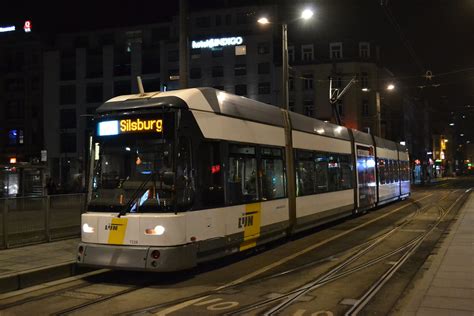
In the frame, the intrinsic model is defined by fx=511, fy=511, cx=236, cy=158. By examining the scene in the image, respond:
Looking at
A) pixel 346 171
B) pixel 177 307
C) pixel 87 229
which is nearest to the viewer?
pixel 177 307

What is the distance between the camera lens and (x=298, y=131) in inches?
553

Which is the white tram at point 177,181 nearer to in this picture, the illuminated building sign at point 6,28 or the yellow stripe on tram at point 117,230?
the yellow stripe on tram at point 117,230

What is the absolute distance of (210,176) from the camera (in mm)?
9367

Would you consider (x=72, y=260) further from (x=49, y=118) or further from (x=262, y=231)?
(x=49, y=118)

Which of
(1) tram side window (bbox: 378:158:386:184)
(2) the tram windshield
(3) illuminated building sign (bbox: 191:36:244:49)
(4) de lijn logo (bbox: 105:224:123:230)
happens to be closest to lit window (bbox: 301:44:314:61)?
(3) illuminated building sign (bbox: 191:36:244:49)

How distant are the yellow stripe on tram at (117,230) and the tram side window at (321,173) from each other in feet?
24.7

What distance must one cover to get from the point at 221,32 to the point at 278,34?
24.1ft

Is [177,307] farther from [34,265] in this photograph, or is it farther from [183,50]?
[183,50]

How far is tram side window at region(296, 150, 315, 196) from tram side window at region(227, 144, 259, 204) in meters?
2.82

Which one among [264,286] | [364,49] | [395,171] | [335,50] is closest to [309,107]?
[335,50]

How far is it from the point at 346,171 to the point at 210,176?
396 inches

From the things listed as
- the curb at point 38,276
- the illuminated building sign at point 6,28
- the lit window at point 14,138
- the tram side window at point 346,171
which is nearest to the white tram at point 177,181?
the curb at point 38,276

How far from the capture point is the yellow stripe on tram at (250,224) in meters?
10.6

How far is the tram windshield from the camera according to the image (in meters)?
8.67
